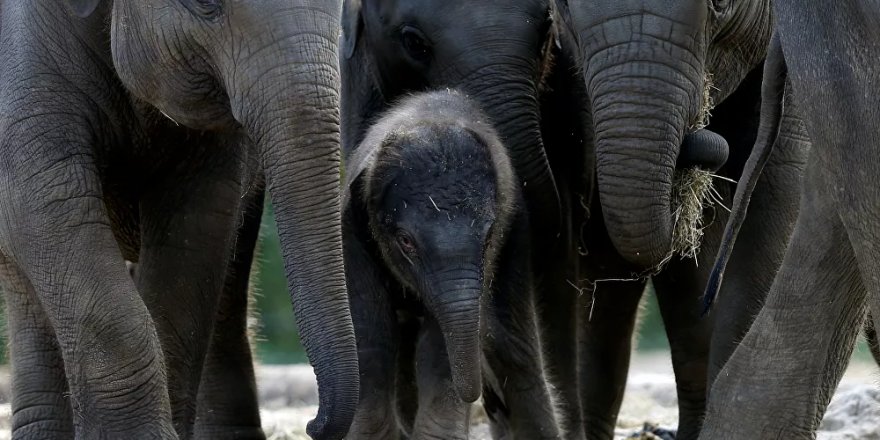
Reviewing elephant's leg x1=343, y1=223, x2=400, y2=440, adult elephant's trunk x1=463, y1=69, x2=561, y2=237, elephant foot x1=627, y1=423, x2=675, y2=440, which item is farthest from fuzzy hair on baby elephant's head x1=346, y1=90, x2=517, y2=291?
elephant foot x1=627, y1=423, x2=675, y2=440

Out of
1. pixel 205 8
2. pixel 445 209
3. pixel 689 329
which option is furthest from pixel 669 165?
pixel 205 8

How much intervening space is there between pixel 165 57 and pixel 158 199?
78 cm

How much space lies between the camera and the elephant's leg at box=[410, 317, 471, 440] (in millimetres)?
5473

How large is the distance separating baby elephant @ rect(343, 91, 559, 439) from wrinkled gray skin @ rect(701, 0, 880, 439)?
2.57ft

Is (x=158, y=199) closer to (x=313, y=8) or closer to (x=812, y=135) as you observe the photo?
(x=313, y=8)

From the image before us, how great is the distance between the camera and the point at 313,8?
482cm

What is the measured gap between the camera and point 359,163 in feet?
18.6

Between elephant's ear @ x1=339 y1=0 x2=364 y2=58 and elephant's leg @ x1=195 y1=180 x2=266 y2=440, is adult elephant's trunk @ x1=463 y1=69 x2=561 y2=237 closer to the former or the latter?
elephant's ear @ x1=339 y1=0 x2=364 y2=58

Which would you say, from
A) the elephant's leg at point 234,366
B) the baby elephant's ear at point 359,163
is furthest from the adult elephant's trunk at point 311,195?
the elephant's leg at point 234,366

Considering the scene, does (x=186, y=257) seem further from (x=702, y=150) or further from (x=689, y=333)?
(x=689, y=333)

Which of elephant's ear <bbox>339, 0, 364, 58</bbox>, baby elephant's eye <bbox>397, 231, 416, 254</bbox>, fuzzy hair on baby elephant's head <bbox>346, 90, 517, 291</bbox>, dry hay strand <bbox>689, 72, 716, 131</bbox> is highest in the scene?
elephant's ear <bbox>339, 0, 364, 58</bbox>

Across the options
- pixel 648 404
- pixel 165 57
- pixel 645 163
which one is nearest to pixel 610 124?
pixel 645 163

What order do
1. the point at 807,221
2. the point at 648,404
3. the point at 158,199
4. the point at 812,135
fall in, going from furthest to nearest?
the point at 648,404, the point at 158,199, the point at 807,221, the point at 812,135

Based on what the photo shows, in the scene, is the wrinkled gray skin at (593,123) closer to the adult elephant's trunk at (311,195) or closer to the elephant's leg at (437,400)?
the elephant's leg at (437,400)
